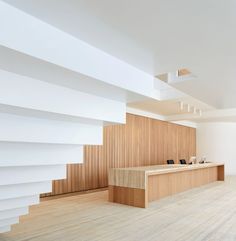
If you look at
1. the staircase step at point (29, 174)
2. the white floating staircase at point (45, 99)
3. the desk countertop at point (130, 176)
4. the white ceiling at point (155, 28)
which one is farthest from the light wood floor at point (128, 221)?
the white ceiling at point (155, 28)

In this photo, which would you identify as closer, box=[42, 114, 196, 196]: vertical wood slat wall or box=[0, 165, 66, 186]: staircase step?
box=[0, 165, 66, 186]: staircase step

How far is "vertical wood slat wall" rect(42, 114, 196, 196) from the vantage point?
23.2ft

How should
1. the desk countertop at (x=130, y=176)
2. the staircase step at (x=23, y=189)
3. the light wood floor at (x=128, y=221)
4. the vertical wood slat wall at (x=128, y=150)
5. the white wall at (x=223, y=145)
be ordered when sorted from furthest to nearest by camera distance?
the white wall at (x=223, y=145) < the vertical wood slat wall at (x=128, y=150) < the desk countertop at (x=130, y=176) < the light wood floor at (x=128, y=221) < the staircase step at (x=23, y=189)

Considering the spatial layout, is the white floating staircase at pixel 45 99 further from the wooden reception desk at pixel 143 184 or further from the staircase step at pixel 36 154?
the wooden reception desk at pixel 143 184

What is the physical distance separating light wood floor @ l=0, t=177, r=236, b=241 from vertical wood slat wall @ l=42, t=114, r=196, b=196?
1.03 m

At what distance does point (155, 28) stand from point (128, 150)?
20.7ft

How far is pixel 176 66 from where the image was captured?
399cm

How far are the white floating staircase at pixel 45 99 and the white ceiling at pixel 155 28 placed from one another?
16 cm

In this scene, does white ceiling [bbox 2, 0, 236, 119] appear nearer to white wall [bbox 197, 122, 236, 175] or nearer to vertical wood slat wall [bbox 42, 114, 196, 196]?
vertical wood slat wall [bbox 42, 114, 196, 196]

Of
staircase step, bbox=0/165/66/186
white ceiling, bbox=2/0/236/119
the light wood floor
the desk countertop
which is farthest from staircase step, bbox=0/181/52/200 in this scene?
the desk countertop

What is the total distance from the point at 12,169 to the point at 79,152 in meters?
0.97

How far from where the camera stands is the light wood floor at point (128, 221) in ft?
11.5

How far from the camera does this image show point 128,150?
8.78 meters

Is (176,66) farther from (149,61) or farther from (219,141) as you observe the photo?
(219,141)
